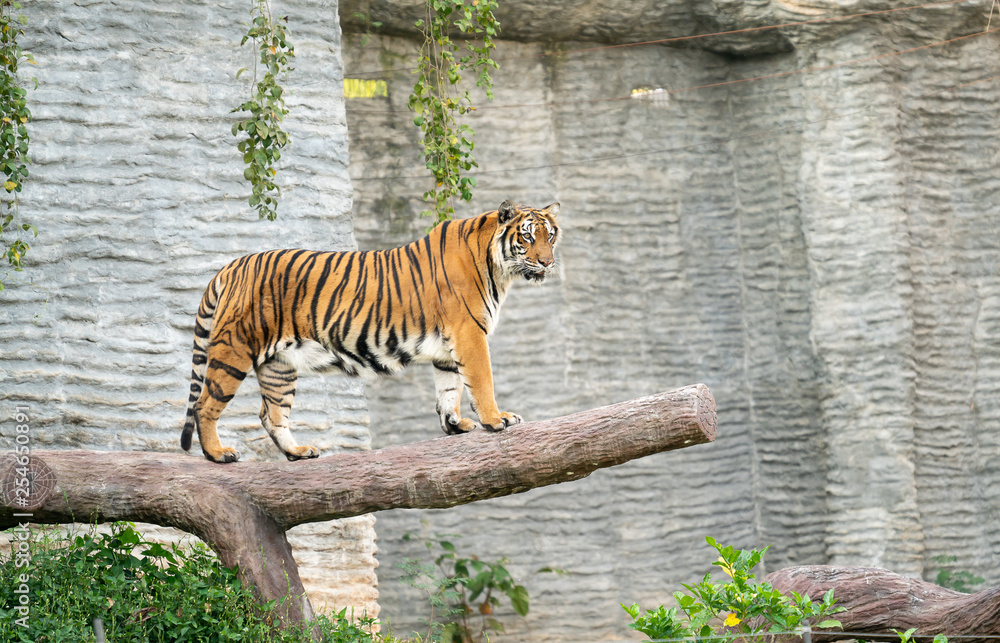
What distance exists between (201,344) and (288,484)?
0.76 meters

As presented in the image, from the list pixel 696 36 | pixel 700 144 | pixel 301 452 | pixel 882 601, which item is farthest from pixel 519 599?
pixel 696 36

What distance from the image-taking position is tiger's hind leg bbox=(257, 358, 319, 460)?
435 centimetres

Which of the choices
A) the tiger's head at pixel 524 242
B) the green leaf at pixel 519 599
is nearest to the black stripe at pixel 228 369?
the tiger's head at pixel 524 242

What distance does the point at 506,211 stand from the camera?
4.05 metres

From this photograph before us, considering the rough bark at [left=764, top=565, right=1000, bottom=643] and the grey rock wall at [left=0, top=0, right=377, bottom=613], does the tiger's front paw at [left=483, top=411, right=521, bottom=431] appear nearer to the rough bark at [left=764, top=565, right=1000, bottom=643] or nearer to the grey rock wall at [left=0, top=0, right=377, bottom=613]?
the rough bark at [left=764, top=565, right=1000, bottom=643]

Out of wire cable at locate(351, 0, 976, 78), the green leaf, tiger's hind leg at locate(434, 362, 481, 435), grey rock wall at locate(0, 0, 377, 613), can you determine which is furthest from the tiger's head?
the green leaf

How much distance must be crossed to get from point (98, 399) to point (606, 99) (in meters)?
4.92

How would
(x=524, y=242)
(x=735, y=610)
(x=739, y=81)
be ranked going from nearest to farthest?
(x=735, y=610) → (x=524, y=242) → (x=739, y=81)

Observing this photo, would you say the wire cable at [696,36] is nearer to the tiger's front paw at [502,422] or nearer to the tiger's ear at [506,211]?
the tiger's ear at [506,211]

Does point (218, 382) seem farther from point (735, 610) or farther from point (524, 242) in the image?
point (735, 610)

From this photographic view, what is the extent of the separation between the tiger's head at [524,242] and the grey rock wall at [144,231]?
84.4 inches

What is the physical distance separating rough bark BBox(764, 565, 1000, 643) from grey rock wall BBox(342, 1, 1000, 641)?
3.47 meters

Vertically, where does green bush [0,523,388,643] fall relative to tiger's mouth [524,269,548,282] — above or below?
below

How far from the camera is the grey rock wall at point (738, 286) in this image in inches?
306
